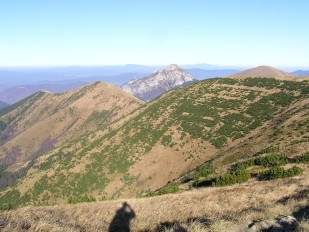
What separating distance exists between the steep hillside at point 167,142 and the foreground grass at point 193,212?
35.6 metres

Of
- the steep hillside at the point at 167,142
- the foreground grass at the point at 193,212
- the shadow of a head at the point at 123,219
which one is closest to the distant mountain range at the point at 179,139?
the steep hillside at the point at 167,142

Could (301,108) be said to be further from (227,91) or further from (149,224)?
(149,224)

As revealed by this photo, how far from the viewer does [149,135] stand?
77125 millimetres

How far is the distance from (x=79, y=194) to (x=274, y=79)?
209 feet

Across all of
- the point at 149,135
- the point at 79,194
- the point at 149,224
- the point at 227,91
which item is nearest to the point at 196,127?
the point at 149,135

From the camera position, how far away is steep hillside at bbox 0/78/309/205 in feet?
207

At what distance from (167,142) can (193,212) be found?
55346 mm

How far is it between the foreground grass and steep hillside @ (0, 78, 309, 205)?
35602 millimetres

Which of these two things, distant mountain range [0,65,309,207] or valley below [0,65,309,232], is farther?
distant mountain range [0,65,309,207]

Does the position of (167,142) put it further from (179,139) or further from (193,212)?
(193,212)

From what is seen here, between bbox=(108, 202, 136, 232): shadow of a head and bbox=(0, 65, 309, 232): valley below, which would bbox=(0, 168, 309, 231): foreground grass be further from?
bbox=(108, 202, 136, 232): shadow of a head

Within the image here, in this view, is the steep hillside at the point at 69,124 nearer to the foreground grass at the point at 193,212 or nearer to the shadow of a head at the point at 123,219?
the foreground grass at the point at 193,212

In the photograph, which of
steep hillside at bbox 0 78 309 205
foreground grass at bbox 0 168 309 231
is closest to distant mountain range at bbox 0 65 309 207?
steep hillside at bbox 0 78 309 205

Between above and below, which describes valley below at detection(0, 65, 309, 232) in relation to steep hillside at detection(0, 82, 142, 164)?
above
